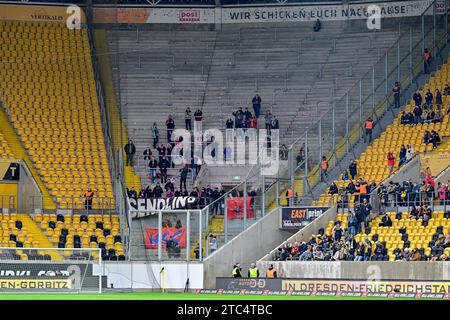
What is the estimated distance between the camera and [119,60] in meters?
45.6

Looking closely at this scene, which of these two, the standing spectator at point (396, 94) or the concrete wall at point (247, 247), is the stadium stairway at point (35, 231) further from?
the standing spectator at point (396, 94)

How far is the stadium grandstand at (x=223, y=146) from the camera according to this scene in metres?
31.1

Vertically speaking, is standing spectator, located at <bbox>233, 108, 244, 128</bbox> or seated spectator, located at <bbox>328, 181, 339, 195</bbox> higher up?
standing spectator, located at <bbox>233, 108, 244, 128</bbox>

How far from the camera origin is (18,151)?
128 ft

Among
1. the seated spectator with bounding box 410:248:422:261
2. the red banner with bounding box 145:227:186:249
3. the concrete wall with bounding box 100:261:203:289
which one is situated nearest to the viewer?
the seated spectator with bounding box 410:248:422:261

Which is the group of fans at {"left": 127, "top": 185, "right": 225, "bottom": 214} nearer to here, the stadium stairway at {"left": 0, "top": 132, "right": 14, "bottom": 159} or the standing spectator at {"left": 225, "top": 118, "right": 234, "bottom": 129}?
the standing spectator at {"left": 225, "top": 118, "right": 234, "bottom": 129}

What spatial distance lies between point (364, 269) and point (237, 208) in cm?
737

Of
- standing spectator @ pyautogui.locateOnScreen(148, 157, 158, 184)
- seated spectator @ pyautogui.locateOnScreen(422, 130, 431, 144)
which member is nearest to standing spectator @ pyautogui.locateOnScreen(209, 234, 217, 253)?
standing spectator @ pyautogui.locateOnScreen(148, 157, 158, 184)

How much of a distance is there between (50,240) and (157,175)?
6707 millimetres

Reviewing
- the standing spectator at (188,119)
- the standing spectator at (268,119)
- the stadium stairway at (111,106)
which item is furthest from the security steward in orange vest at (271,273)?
the standing spectator at (188,119)

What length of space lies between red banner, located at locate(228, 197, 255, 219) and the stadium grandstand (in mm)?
80

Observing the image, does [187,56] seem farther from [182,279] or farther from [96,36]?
[182,279]

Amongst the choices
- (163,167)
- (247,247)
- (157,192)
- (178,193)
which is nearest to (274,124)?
(163,167)

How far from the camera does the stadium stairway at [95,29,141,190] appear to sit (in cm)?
4034
